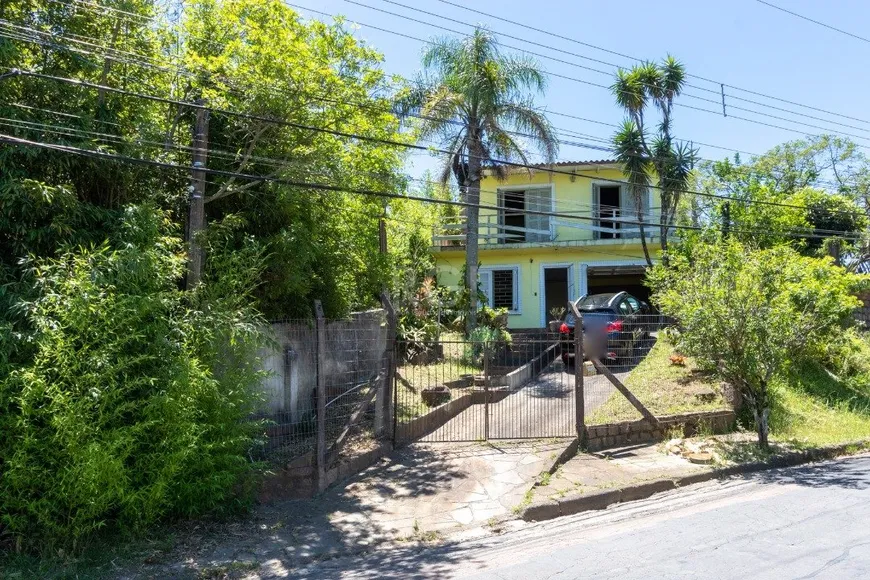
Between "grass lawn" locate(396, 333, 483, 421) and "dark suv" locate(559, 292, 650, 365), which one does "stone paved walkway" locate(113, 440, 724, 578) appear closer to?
"grass lawn" locate(396, 333, 483, 421)

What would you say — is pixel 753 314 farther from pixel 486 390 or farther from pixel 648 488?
pixel 486 390

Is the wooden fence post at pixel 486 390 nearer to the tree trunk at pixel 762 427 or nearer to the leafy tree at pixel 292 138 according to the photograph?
the leafy tree at pixel 292 138

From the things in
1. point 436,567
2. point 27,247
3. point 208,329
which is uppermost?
point 27,247

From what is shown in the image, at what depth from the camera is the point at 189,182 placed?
8391 millimetres

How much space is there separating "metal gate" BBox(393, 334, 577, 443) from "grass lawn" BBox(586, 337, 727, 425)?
2.09ft

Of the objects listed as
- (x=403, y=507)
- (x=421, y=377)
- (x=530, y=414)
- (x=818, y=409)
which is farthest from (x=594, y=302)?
(x=403, y=507)

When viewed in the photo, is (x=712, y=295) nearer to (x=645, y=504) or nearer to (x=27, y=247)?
(x=645, y=504)

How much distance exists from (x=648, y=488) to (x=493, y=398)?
342cm

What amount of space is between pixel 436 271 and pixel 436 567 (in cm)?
1693

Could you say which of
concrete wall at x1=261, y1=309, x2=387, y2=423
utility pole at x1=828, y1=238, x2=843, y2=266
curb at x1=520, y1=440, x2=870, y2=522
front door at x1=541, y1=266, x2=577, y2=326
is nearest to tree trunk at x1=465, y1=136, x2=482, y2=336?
concrete wall at x1=261, y1=309, x2=387, y2=423

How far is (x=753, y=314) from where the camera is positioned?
30.1 feet

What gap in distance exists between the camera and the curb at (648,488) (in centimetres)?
717

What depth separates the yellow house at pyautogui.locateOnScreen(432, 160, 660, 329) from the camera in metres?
21.0

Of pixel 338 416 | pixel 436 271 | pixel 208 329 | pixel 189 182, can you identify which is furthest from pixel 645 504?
pixel 436 271
